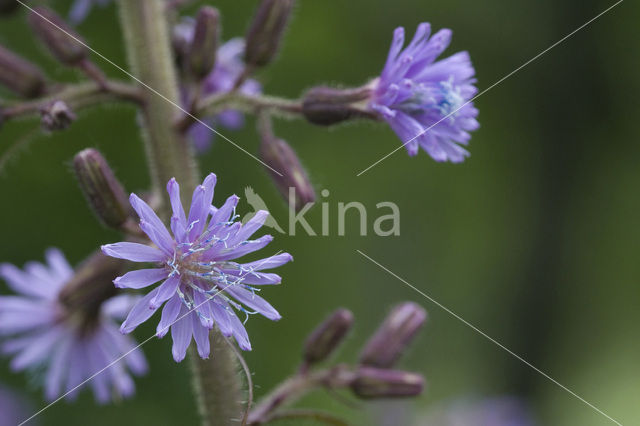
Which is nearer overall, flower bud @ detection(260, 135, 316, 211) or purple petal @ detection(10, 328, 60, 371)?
flower bud @ detection(260, 135, 316, 211)

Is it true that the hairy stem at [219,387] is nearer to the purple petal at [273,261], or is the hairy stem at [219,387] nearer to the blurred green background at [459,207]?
the purple petal at [273,261]

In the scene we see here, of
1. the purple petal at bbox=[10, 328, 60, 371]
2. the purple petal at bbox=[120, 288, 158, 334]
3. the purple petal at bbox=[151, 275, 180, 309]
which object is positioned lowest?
the purple petal at bbox=[120, 288, 158, 334]

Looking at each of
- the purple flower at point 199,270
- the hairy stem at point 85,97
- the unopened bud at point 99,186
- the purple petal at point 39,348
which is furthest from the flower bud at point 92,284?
the purple flower at point 199,270

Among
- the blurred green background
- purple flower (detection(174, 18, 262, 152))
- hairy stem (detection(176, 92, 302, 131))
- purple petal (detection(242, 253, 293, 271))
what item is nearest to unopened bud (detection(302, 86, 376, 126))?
hairy stem (detection(176, 92, 302, 131))

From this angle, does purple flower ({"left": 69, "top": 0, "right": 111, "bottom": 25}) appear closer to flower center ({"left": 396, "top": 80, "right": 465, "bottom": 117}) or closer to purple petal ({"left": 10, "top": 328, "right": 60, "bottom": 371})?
purple petal ({"left": 10, "top": 328, "right": 60, "bottom": 371})

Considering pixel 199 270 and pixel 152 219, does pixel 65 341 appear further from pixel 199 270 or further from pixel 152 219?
pixel 152 219

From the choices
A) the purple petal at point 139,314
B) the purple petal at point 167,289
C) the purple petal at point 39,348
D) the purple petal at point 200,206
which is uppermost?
the purple petal at point 200,206

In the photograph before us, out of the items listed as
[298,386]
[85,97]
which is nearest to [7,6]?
[85,97]
